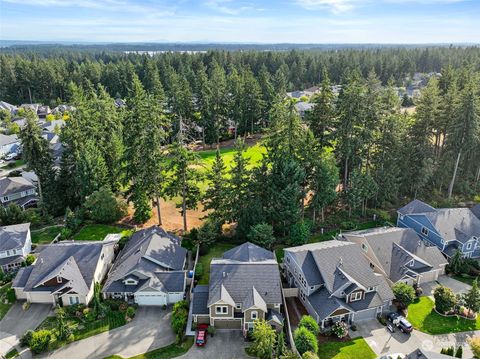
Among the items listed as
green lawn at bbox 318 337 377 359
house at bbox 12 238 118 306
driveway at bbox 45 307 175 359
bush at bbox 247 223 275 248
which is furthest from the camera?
bush at bbox 247 223 275 248

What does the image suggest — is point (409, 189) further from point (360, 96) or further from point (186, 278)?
point (186, 278)

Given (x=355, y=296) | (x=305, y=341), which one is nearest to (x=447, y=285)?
(x=355, y=296)

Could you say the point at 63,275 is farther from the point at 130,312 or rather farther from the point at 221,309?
the point at 221,309

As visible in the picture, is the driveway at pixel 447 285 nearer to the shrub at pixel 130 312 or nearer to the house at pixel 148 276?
the house at pixel 148 276

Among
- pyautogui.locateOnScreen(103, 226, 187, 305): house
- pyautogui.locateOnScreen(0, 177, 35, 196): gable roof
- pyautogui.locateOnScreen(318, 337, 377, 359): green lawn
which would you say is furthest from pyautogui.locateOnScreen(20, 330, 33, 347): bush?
pyautogui.locateOnScreen(0, 177, 35, 196): gable roof

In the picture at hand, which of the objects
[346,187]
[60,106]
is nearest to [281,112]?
[346,187]

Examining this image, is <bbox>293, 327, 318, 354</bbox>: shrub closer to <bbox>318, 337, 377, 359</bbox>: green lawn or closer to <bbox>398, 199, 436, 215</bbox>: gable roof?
<bbox>318, 337, 377, 359</bbox>: green lawn

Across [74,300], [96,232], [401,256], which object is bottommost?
[74,300]
